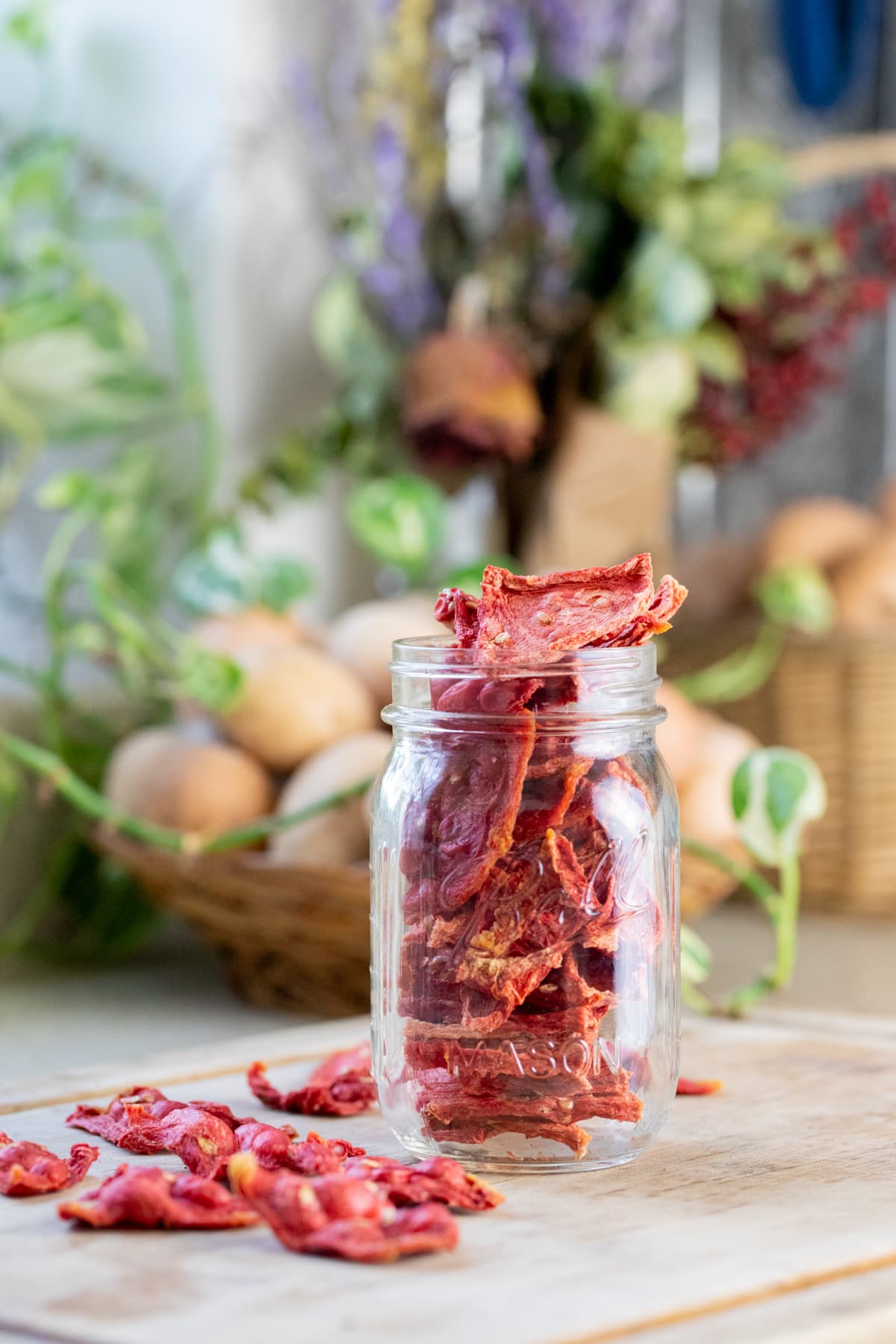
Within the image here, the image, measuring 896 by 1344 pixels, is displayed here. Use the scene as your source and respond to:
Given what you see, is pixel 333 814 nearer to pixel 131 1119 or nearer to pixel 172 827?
pixel 172 827

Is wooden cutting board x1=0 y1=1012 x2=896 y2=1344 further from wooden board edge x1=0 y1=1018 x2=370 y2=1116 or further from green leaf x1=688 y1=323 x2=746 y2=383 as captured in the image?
green leaf x1=688 y1=323 x2=746 y2=383

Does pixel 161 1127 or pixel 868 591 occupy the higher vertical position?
pixel 868 591

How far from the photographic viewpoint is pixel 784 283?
4.93ft

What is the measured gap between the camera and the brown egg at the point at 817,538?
143 centimetres

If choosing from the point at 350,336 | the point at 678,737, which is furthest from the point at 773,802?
the point at 350,336

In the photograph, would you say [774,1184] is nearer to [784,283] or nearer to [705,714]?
[705,714]

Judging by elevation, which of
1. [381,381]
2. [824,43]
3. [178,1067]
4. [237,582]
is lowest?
[178,1067]

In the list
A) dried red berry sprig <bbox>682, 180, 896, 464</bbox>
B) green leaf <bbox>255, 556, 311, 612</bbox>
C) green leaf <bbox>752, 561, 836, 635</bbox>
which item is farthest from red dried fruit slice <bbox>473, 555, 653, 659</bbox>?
dried red berry sprig <bbox>682, 180, 896, 464</bbox>

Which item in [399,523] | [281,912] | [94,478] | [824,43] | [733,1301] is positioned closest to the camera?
[733,1301]

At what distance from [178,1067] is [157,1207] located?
0.81ft

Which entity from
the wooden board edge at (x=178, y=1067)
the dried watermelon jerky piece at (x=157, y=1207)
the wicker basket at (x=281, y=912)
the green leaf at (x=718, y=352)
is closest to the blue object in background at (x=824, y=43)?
the green leaf at (x=718, y=352)

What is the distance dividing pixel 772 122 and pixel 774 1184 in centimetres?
167

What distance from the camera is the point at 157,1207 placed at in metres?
0.57

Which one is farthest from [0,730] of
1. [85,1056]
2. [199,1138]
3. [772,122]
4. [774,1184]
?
[772,122]
